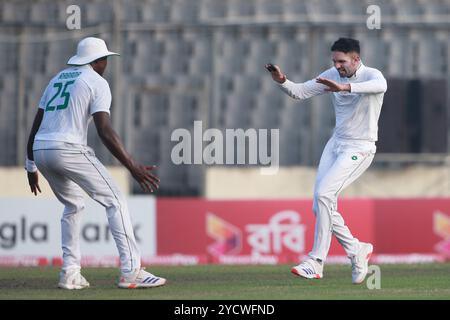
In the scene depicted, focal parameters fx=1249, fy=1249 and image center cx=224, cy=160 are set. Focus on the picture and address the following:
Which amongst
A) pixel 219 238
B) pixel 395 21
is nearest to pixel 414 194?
pixel 395 21

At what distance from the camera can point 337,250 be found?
17719mm

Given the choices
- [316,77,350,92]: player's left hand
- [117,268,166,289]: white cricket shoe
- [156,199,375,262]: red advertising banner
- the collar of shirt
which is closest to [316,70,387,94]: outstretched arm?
[316,77,350,92]: player's left hand

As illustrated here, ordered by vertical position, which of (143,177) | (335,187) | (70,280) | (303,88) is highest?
(303,88)

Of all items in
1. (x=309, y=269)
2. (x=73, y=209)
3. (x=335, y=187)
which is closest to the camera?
(x=73, y=209)

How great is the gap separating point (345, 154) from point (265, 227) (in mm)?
6641

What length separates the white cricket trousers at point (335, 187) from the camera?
11.4 metres

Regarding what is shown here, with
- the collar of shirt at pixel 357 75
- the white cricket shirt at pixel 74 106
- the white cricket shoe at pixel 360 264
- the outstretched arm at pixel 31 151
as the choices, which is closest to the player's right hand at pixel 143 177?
the white cricket shirt at pixel 74 106

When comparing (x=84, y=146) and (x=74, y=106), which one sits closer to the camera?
(x=74, y=106)

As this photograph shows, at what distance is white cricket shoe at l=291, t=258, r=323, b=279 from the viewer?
37.0 ft

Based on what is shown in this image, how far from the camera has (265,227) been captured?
18.1 meters

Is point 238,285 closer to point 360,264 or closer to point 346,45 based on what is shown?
point 360,264

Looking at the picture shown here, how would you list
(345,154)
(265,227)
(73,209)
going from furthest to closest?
(265,227)
(345,154)
(73,209)

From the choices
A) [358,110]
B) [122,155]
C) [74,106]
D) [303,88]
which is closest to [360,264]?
[358,110]

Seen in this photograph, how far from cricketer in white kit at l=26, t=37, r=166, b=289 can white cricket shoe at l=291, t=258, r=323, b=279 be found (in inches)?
50.9
